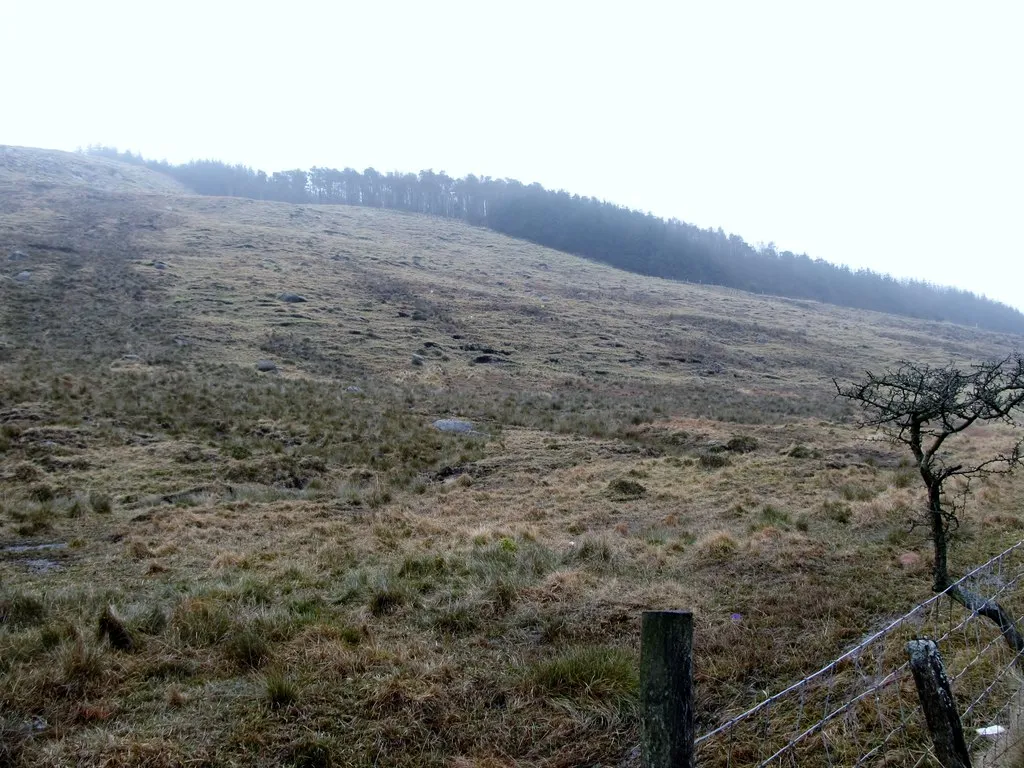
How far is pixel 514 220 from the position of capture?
119 meters

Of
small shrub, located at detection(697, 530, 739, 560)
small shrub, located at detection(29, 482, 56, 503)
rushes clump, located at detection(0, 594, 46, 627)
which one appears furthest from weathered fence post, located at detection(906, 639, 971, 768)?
small shrub, located at detection(29, 482, 56, 503)

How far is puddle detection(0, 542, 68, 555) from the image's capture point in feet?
30.2

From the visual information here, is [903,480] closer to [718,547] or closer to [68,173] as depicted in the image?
[718,547]

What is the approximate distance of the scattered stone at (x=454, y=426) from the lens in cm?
2211

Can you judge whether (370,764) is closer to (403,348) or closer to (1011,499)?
(1011,499)

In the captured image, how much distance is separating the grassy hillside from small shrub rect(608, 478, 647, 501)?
0.50 feet

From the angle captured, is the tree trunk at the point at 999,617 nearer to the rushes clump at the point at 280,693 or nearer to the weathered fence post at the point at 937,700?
the weathered fence post at the point at 937,700

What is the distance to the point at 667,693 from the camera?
8.93 feet

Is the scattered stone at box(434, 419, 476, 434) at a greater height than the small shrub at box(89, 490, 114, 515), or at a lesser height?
greater

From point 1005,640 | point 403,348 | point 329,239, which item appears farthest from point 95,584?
point 329,239

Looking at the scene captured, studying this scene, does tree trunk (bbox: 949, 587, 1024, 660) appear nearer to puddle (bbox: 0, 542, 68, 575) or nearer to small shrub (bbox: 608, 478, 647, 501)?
small shrub (bbox: 608, 478, 647, 501)

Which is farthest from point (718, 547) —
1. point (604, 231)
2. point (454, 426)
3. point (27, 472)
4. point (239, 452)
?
point (604, 231)

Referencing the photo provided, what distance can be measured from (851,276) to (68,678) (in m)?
151

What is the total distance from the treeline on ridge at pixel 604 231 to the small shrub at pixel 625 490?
91153 millimetres
